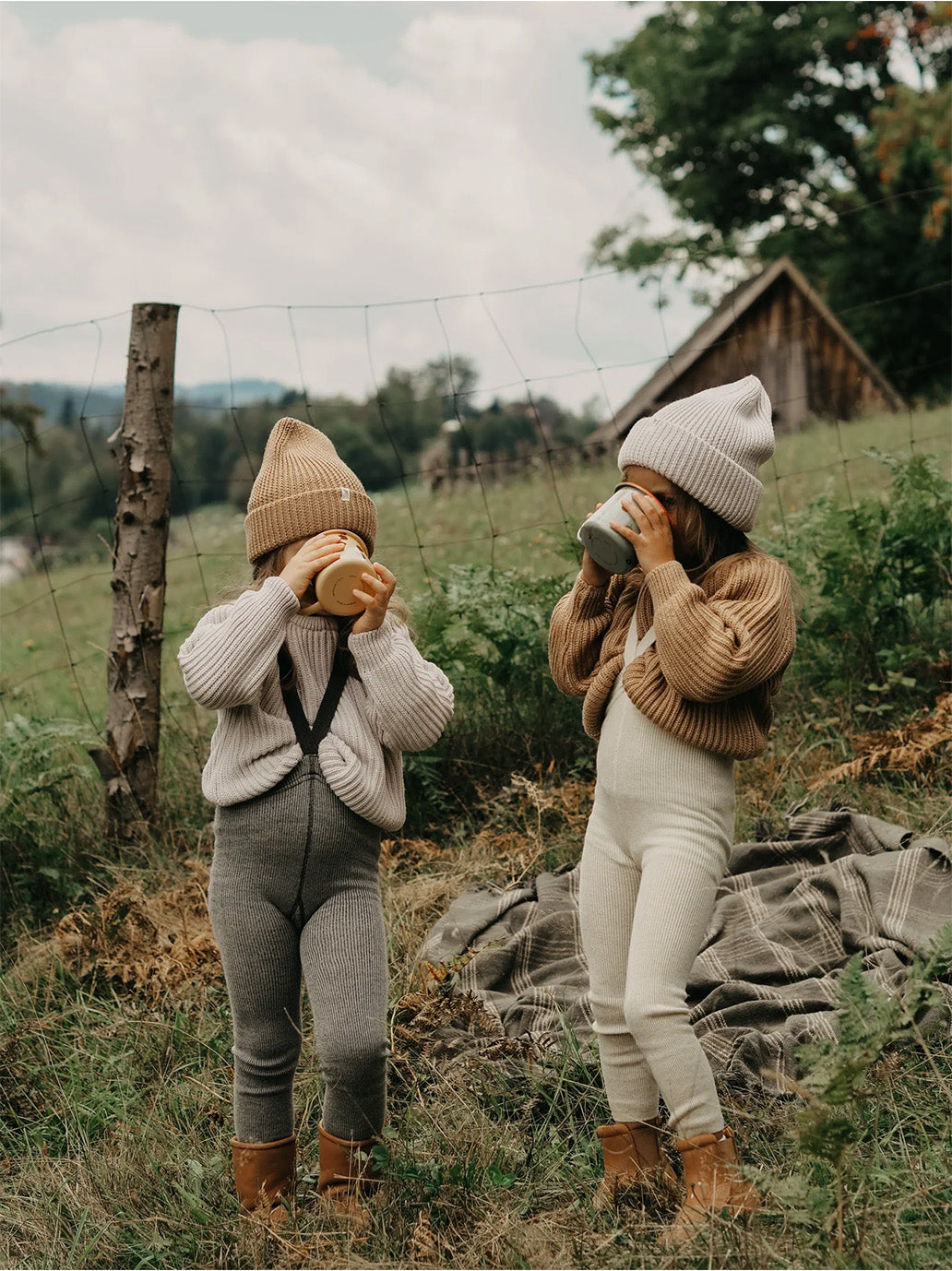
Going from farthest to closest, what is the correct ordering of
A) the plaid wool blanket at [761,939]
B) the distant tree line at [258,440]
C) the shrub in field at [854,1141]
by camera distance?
1. the distant tree line at [258,440]
2. the plaid wool blanket at [761,939]
3. the shrub in field at [854,1141]

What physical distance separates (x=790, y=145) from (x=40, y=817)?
994 inches

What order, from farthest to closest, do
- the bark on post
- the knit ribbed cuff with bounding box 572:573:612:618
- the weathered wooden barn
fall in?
the weathered wooden barn < the bark on post < the knit ribbed cuff with bounding box 572:573:612:618

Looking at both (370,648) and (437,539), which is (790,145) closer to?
(437,539)

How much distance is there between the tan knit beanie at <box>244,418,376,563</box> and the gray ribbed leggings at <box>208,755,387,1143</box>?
0.51m

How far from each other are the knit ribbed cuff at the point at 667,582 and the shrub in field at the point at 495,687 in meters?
2.06

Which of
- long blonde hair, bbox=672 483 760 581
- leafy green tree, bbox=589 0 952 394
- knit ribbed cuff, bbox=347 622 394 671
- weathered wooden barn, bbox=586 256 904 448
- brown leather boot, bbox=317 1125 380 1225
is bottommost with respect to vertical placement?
brown leather boot, bbox=317 1125 380 1225

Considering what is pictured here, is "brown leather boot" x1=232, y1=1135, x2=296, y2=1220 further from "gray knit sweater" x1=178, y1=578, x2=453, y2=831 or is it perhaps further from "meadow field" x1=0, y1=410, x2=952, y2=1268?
"gray knit sweater" x1=178, y1=578, x2=453, y2=831

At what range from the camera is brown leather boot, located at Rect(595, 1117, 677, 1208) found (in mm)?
2406

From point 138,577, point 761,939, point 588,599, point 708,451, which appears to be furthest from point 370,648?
point 138,577

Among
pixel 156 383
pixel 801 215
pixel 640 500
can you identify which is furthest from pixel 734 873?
pixel 801 215

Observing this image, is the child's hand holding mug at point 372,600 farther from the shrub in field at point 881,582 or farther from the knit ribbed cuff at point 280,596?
the shrub in field at point 881,582

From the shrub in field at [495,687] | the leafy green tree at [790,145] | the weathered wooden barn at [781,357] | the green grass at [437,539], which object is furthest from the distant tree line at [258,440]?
the shrub in field at [495,687]

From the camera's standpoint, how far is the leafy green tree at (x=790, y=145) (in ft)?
78.6

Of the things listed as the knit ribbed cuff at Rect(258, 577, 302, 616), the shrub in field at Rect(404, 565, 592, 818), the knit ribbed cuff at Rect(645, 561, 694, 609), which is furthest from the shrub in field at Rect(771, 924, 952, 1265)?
the shrub in field at Rect(404, 565, 592, 818)
